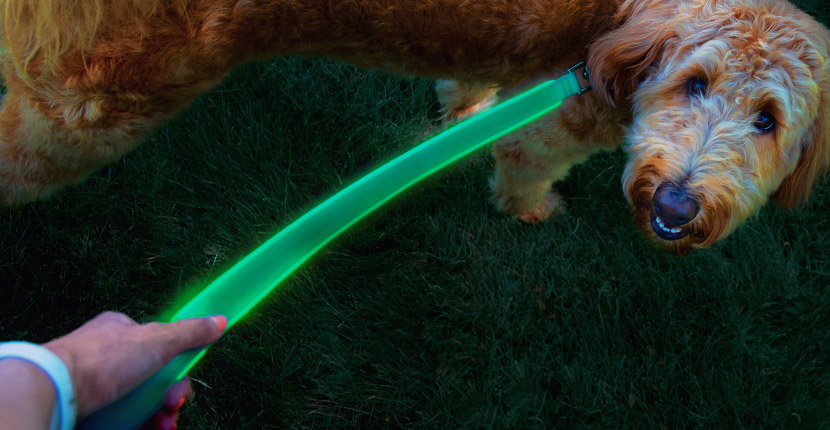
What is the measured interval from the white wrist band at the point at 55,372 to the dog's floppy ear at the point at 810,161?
7.76 feet

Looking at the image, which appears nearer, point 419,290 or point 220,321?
point 220,321

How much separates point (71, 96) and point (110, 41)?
26 cm

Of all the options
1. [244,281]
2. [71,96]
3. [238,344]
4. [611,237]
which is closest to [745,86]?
[611,237]

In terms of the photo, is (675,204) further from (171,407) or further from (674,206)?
(171,407)

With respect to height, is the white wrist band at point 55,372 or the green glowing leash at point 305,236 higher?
the white wrist band at point 55,372

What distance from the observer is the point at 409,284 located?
2.92 m

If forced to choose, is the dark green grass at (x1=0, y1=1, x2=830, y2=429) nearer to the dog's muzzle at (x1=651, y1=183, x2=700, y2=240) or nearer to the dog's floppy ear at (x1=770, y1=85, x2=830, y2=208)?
the dog's floppy ear at (x1=770, y1=85, x2=830, y2=208)

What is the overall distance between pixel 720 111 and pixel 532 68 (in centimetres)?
79

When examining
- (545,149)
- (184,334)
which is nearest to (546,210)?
(545,149)

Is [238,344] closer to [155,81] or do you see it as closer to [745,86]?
[155,81]

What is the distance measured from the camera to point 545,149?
8.14ft

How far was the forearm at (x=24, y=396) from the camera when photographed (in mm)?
959

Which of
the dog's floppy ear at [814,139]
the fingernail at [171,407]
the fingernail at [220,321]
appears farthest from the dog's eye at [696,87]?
the fingernail at [171,407]

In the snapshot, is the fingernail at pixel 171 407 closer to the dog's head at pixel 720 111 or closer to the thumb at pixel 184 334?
the thumb at pixel 184 334
